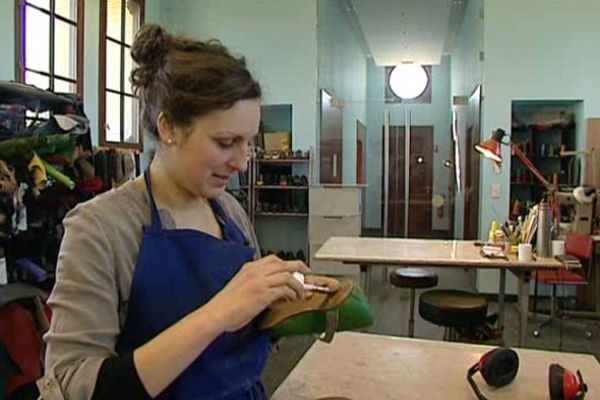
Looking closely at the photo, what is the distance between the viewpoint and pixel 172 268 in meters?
0.85

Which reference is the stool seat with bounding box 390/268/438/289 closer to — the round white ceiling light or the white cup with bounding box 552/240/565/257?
the white cup with bounding box 552/240/565/257

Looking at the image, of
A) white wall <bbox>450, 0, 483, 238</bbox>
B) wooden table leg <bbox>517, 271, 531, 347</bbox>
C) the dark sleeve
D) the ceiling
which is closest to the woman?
the dark sleeve

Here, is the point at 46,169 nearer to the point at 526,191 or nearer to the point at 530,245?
the point at 530,245

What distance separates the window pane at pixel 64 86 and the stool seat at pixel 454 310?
3.38 meters

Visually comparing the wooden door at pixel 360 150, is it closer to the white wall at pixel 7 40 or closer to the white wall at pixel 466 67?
the white wall at pixel 466 67

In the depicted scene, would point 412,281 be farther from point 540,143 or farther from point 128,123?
point 128,123

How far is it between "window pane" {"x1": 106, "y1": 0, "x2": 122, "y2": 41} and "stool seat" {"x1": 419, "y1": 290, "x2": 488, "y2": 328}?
3.90m

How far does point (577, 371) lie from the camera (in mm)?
1359

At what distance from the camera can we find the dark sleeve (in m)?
0.72

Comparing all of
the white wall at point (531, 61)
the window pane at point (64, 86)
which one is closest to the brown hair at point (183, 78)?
the window pane at point (64, 86)

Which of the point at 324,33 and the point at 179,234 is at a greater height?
the point at 324,33

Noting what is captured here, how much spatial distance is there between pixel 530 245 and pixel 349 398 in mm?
2771

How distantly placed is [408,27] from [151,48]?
808cm

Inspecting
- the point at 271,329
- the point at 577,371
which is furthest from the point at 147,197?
the point at 577,371
